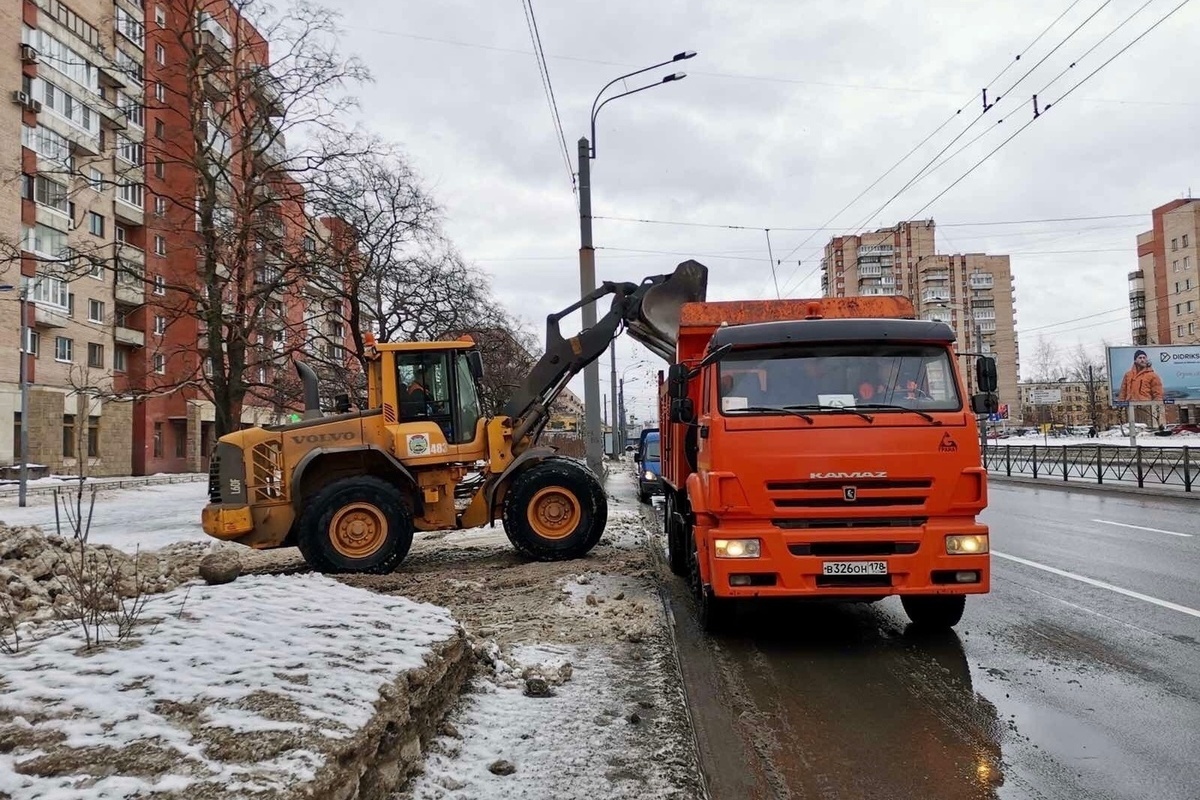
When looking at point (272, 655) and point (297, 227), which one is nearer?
point (272, 655)

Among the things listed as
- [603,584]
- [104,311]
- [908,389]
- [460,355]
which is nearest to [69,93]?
[104,311]

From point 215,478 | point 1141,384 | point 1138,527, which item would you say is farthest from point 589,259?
point 1141,384

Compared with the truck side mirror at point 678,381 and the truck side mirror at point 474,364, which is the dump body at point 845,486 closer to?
the truck side mirror at point 678,381

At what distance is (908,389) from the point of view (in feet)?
20.9

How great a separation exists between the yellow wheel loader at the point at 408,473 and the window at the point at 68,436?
35.0 m

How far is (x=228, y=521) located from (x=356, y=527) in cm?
159

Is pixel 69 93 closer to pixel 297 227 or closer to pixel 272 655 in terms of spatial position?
pixel 297 227

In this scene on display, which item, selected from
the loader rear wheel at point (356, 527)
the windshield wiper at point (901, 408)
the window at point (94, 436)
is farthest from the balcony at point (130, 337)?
the windshield wiper at point (901, 408)

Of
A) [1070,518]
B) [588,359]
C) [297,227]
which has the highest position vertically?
[297,227]

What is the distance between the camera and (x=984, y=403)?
6.72 metres

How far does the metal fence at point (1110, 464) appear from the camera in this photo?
2130 cm

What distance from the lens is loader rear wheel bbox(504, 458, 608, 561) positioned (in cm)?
1050

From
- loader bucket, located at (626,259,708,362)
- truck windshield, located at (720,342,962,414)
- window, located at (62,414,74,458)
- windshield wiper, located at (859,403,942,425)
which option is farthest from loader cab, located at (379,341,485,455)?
window, located at (62,414,74,458)

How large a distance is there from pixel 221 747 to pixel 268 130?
18.7m
